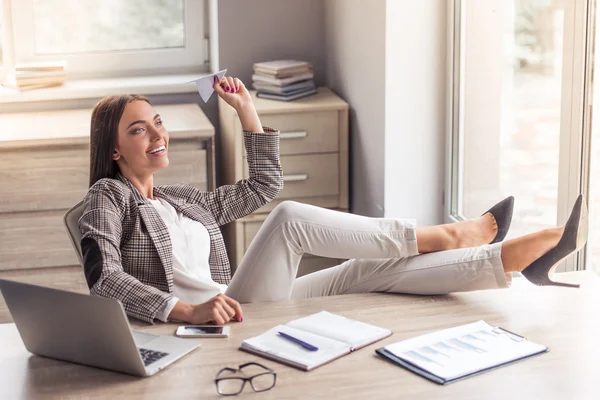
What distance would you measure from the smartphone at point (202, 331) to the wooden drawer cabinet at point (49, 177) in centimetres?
158

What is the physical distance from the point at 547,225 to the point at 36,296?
160 cm

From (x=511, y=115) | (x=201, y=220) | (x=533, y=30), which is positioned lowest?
(x=201, y=220)

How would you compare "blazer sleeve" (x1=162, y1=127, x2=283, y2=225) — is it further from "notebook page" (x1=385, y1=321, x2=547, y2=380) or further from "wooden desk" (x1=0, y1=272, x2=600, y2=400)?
"notebook page" (x1=385, y1=321, x2=547, y2=380)

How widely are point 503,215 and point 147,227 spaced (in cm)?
96

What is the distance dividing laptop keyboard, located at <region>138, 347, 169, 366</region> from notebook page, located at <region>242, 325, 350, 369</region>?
17cm

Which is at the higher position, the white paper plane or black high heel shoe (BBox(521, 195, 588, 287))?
the white paper plane

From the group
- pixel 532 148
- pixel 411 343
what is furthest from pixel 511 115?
pixel 411 343

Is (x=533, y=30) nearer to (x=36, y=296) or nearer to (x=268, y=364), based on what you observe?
(x=268, y=364)

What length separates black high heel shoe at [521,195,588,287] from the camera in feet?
7.32

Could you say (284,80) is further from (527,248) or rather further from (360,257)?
(527,248)

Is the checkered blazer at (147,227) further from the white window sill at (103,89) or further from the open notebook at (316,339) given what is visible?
the white window sill at (103,89)

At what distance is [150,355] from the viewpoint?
1.81 metres

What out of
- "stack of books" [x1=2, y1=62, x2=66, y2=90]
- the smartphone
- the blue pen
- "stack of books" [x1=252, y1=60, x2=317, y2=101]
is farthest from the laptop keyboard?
"stack of books" [x1=2, y1=62, x2=66, y2=90]

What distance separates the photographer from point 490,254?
228 centimetres
